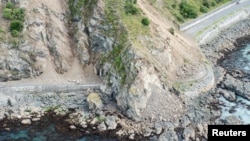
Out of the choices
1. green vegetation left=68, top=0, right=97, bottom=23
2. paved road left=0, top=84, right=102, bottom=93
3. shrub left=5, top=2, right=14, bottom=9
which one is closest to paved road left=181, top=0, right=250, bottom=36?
green vegetation left=68, top=0, right=97, bottom=23

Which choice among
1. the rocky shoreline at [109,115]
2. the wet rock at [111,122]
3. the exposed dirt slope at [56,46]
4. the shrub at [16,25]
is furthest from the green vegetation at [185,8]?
the wet rock at [111,122]

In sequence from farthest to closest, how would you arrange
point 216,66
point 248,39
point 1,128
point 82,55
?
point 248,39 < point 216,66 < point 82,55 < point 1,128

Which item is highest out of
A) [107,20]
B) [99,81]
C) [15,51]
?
[107,20]

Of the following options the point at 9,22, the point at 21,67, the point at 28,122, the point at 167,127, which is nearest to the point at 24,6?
the point at 9,22

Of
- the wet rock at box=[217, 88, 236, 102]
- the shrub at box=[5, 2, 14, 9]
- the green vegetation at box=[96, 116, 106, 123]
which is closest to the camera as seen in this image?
the green vegetation at box=[96, 116, 106, 123]

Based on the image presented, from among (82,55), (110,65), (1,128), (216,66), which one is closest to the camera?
(1,128)

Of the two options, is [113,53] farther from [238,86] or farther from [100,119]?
[238,86]

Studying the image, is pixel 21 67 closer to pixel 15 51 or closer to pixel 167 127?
pixel 15 51

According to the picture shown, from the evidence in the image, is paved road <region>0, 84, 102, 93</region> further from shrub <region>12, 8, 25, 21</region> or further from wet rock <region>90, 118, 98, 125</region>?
shrub <region>12, 8, 25, 21</region>

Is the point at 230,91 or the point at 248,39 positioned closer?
the point at 230,91
